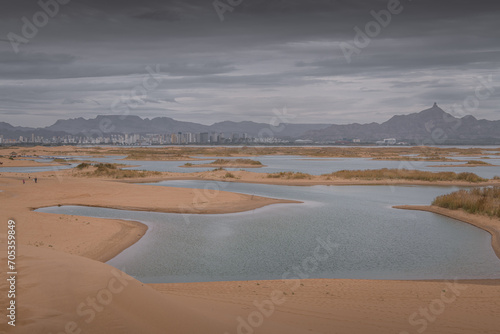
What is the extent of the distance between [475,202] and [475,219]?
105 inches

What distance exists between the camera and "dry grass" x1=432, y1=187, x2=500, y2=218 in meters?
27.8

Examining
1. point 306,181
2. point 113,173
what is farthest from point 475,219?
point 113,173

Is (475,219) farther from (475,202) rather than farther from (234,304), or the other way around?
(234,304)

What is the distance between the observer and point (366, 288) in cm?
1358

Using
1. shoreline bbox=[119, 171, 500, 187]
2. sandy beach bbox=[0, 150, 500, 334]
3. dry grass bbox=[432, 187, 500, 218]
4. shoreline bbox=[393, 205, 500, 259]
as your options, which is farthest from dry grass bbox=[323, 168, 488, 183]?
sandy beach bbox=[0, 150, 500, 334]

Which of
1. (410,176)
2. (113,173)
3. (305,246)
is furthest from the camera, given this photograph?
(113,173)

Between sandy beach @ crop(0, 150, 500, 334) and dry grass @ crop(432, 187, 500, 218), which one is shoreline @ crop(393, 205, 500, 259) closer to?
dry grass @ crop(432, 187, 500, 218)

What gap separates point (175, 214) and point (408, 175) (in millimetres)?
37412

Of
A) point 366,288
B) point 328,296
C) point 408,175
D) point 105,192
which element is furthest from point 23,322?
point 408,175

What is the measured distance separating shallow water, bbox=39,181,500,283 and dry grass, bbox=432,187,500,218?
6.73ft

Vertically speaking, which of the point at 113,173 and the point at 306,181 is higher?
the point at 113,173

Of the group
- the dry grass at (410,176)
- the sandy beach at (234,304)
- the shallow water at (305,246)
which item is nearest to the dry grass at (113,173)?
the shallow water at (305,246)

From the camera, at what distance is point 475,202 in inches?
1160

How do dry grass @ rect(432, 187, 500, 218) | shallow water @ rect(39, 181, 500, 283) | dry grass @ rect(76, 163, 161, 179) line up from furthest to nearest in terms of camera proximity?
dry grass @ rect(76, 163, 161, 179)
dry grass @ rect(432, 187, 500, 218)
shallow water @ rect(39, 181, 500, 283)
